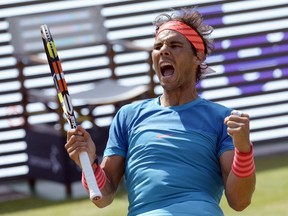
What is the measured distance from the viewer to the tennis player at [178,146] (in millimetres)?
4520

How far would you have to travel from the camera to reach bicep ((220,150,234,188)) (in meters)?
4.59

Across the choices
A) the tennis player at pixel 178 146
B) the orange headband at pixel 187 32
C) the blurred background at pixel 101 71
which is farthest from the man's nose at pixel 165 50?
the blurred background at pixel 101 71

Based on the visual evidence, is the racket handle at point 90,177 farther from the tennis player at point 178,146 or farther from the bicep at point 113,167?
the bicep at point 113,167

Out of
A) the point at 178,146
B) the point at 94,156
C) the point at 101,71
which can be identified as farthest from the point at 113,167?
the point at 101,71

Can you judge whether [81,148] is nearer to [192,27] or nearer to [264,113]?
[192,27]

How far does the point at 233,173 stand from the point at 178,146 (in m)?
0.34

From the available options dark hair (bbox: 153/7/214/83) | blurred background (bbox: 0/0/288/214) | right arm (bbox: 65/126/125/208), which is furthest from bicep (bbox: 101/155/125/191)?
blurred background (bbox: 0/0/288/214)

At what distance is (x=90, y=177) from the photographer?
4445 millimetres

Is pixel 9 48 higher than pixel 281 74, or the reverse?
pixel 9 48

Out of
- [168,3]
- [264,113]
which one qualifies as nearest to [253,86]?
[264,113]

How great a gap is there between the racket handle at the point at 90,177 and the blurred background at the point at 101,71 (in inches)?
188

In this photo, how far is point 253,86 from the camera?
35.3 feet

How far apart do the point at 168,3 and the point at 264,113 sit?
59.0 inches

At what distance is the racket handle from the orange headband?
736mm
